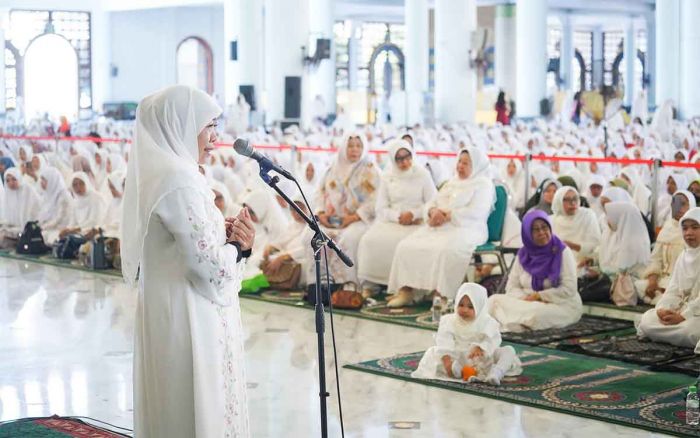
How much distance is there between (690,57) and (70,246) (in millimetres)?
15150

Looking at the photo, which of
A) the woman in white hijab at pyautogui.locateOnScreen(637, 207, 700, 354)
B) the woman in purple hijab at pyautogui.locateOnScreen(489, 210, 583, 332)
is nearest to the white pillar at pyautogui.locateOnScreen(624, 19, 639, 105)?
the woman in purple hijab at pyautogui.locateOnScreen(489, 210, 583, 332)

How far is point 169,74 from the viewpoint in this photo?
108 feet

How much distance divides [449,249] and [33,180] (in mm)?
6063

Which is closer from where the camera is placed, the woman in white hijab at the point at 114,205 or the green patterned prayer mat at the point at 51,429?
the green patterned prayer mat at the point at 51,429

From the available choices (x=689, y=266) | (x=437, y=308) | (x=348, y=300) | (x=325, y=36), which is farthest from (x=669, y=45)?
(x=689, y=266)

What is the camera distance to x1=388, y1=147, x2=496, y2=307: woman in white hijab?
26.1ft

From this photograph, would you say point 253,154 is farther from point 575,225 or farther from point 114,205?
point 114,205

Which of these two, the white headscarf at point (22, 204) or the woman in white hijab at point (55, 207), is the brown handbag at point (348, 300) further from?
the white headscarf at point (22, 204)

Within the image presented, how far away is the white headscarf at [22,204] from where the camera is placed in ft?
38.0

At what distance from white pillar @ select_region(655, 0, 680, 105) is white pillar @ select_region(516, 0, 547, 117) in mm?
3340

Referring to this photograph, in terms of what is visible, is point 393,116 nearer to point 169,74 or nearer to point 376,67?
point 169,74

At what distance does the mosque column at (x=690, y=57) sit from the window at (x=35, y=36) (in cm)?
1565

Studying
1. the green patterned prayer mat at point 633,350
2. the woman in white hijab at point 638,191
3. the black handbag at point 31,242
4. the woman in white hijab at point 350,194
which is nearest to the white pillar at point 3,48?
the black handbag at point 31,242

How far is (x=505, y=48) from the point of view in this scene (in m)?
30.4
